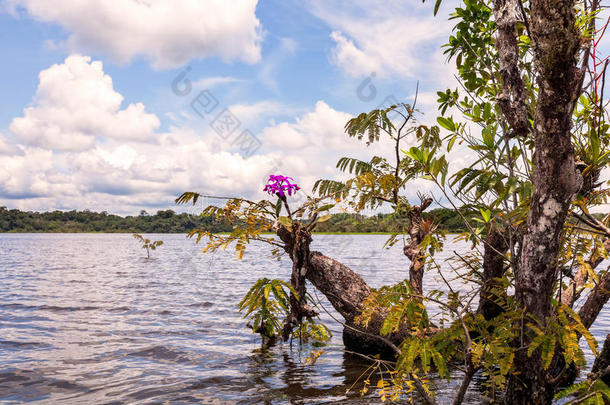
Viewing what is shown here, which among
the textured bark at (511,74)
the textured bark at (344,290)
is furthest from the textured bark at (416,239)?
the textured bark at (511,74)

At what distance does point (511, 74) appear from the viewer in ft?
11.9

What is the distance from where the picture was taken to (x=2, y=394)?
6.65 meters

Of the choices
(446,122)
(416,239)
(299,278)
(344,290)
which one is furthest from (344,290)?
(446,122)

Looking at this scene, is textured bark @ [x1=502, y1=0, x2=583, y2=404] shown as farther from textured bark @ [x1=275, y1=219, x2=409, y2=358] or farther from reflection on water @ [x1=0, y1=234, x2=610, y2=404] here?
textured bark @ [x1=275, y1=219, x2=409, y2=358]

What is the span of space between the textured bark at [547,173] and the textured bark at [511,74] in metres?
0.25

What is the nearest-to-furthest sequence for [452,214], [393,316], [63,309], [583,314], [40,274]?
[393,316] → [583,314] → [452,214] → [63,309] → [40,274]

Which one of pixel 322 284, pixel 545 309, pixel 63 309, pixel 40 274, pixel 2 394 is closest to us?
pixel 545 309

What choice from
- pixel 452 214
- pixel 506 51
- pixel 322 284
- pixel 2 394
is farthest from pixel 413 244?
pixel 2 394

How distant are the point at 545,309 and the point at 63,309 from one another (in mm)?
14932

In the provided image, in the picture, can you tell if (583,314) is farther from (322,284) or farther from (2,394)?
(2,394)

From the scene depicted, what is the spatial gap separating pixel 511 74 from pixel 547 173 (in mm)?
934

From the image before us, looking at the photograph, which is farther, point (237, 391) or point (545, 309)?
point (237, 391)

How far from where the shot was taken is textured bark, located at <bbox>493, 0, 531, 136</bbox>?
3.61 meters

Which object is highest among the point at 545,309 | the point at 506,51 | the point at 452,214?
the point at 506,51
